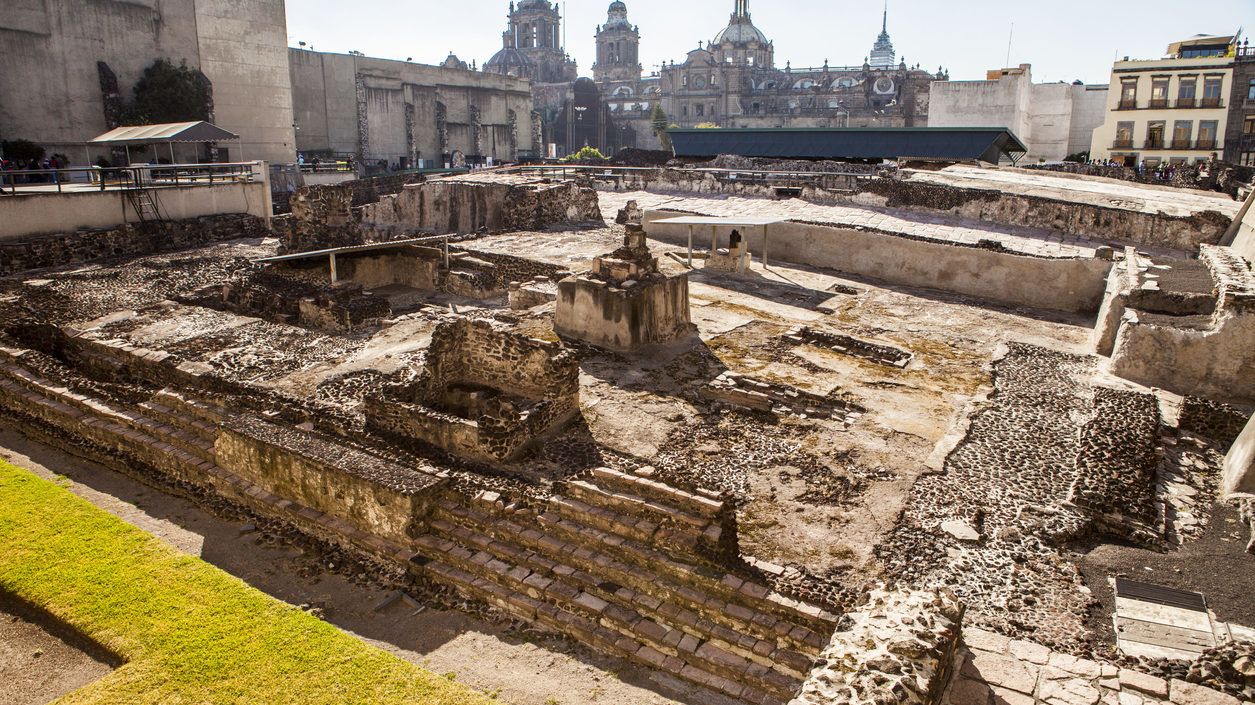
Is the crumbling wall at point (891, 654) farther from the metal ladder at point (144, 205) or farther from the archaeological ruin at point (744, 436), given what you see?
the metal ladder at point (144, 205)

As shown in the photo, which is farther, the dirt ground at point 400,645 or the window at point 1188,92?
the window at point 1188,92

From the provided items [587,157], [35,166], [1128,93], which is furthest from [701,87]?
[35,166]

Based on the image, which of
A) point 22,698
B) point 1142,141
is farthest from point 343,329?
point 1142,141

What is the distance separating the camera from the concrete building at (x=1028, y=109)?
134 feet

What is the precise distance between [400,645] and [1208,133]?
145 feet

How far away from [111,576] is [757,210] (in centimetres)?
2127

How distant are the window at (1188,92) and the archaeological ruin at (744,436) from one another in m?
22.9

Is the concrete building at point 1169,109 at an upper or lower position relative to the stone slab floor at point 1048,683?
upper

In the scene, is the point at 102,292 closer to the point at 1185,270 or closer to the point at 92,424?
the point at 92,424

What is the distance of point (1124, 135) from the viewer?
128ft

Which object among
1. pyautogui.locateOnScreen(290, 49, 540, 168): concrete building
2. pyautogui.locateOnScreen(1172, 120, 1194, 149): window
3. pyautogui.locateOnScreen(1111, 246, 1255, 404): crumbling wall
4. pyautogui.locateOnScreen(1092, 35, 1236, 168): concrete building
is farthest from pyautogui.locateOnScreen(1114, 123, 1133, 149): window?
pyautogui.locateOnScreen(290, 49, 540, 168): concrete building

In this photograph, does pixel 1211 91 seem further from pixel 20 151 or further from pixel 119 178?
pixel 20 151

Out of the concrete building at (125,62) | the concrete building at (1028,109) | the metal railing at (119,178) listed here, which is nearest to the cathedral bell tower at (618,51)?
the concrete building at (1028,109)

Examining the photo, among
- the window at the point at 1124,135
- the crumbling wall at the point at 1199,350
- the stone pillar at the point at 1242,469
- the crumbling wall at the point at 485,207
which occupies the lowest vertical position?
the stone pillar at the point at 1242,469
